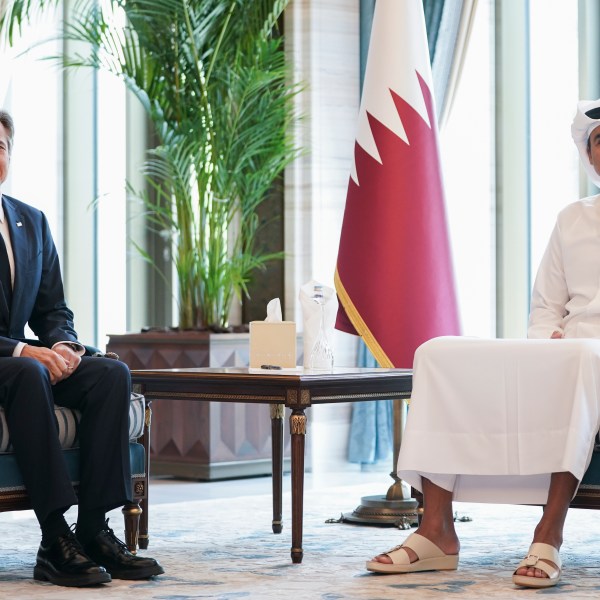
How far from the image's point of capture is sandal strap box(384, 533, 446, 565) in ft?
12.1

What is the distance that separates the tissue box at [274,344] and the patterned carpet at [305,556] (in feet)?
2.03

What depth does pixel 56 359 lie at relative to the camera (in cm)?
372

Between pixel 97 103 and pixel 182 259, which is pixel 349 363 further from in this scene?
pixel 97 103

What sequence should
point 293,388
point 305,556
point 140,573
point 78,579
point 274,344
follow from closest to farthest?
1. point 78,579
2. point 140,573
3. point 293,388
4. point 305,556
5. point 274,344

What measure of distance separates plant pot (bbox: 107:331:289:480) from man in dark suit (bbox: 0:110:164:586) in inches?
99.8

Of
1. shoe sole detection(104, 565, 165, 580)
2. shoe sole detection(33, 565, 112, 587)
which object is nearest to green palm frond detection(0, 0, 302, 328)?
shoe sole detection(104, 565, 165, 580)

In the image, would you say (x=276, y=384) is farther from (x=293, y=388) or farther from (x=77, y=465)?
(x=77, y=465)

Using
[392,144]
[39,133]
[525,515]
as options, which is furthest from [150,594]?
[39,133]

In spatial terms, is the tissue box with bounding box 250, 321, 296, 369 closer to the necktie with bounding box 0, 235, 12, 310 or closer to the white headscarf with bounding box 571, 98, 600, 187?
the necktie with bounding box 0, 235, 12, 310

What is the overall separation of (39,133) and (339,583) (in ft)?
17.5

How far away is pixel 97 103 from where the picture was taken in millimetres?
8438

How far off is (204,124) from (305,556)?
3.23 meters

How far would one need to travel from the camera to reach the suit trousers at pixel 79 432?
3520 mm

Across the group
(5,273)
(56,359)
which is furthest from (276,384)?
(5,273)
